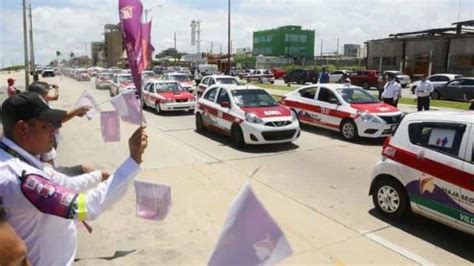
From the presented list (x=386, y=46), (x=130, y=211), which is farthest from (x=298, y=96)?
(x=386, y=46)

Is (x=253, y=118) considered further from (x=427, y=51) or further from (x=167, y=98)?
(x=427, y=51)

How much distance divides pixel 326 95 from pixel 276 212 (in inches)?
308

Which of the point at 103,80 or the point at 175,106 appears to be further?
the point at 103,80

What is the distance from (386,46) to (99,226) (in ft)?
172

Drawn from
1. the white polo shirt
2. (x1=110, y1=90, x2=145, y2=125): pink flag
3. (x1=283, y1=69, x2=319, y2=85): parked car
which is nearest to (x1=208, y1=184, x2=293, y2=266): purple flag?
the white polo shirt

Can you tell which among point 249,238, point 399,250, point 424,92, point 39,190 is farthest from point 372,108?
point 39,190

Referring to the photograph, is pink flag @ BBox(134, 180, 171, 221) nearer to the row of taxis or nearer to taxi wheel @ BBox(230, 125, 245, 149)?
the row of taxis

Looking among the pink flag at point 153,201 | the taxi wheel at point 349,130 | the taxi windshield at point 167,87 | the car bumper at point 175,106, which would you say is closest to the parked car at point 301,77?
the taxi windshield at point 167,87

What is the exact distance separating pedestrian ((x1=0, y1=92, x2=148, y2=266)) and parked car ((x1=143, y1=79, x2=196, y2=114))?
16546 millimetres

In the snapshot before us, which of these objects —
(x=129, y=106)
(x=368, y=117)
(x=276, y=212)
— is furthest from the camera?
(x=368, y=117)

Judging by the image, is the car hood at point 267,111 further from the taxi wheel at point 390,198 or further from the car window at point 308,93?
the taxi wheel at point 390,198

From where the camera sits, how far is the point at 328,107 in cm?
1327

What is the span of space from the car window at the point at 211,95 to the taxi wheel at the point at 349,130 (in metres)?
3.75

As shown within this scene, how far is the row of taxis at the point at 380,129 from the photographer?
200 inches
